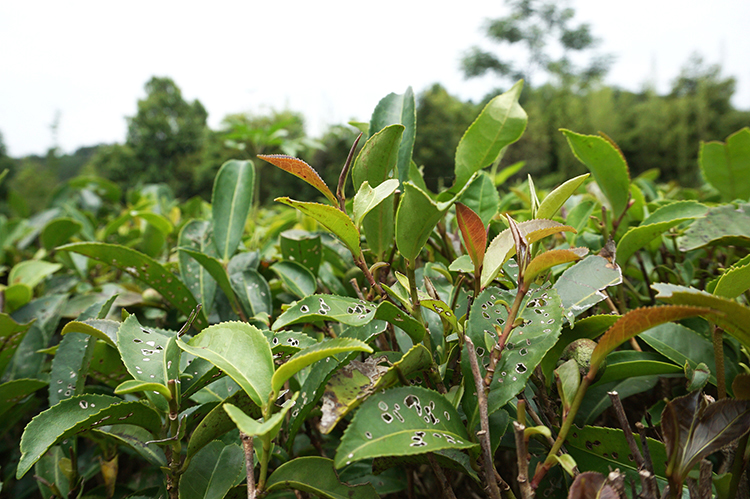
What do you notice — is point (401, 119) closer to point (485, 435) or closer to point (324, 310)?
point (324, 310)

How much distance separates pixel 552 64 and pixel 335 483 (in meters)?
32.1

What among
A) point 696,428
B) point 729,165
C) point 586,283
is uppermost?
point 729,165

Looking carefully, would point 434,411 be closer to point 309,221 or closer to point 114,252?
point 114,252

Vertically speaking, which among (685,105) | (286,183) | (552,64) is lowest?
(286,183)

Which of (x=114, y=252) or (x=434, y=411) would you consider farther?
(x=114, y=252)

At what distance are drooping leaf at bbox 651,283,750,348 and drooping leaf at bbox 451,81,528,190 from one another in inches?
13.2

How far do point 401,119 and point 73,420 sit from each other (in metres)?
0.60

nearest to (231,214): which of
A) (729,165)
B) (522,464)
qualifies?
(522,464)

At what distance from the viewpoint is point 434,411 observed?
43 centimetres

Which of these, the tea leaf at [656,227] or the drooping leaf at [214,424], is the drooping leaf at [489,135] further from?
the drooping leaf at [214,424]

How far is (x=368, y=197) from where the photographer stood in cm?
48

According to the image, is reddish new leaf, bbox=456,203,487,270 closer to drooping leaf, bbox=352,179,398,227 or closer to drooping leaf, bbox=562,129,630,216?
drooping leaf, bbox=352,179,398,227

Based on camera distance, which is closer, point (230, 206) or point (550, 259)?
point (550, 259)

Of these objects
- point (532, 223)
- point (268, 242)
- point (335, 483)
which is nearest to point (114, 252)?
point (268, 242)
